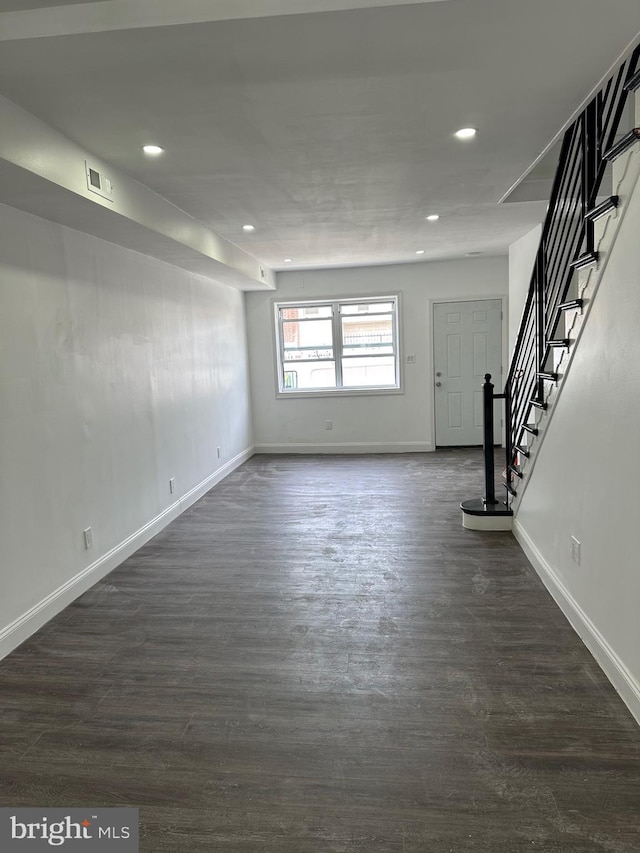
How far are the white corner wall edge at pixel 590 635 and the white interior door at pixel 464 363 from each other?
3953 mm

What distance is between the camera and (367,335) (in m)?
7.82

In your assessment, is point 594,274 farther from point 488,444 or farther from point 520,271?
point 520,271

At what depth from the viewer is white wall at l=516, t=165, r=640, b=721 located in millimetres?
2189

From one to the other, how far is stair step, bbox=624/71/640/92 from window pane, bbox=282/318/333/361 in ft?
19.1

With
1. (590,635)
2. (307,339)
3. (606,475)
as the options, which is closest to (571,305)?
(606,475)

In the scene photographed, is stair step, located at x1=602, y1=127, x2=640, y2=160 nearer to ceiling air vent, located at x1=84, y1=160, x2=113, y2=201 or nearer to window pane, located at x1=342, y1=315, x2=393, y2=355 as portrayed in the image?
ceiling air vent, located at x1=84, y1=160, x2=113, y2=201

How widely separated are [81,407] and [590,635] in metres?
3.23

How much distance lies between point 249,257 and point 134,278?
2.07 metres

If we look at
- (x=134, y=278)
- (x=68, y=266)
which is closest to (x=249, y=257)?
(x=134, y=278)

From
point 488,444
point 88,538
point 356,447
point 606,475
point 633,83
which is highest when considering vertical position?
point 633,83

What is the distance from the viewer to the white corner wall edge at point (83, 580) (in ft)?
9.63

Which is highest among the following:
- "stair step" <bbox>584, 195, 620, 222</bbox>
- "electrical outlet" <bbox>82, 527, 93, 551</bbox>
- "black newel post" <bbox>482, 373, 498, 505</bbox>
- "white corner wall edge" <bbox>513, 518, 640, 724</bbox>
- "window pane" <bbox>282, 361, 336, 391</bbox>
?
"stair step" <bbox>584, 195, 620, 222</bbox>

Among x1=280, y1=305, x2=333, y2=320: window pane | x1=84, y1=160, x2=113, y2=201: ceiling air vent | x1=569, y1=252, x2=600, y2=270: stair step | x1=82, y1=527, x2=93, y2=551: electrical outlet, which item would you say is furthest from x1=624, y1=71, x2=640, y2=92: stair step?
x1=280, y1=305, x2=333, y2=320: window pane

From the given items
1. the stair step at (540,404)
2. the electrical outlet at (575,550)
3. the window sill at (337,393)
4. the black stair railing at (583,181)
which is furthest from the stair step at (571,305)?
the window sill at (337,393)
